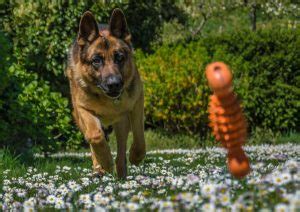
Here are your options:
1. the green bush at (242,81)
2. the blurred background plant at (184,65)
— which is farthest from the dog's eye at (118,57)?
the green bush at (242,81)

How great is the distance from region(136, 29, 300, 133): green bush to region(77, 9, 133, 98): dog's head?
6369mm

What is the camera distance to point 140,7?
15.1 meters

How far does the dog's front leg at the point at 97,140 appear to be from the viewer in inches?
236

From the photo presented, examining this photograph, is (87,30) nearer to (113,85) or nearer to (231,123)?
(113,85)

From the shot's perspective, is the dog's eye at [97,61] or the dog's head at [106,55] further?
the dog's eye at [97,61]

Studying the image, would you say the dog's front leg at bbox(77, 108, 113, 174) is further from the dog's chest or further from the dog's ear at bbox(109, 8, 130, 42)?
the dog's ear at bbox(109, 8, 130, 42)

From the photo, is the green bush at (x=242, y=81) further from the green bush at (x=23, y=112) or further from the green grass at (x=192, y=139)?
the green bush at (x=23, y=112)

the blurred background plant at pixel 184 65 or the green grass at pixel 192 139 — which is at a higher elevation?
the blurred background plant at pixel 184 65

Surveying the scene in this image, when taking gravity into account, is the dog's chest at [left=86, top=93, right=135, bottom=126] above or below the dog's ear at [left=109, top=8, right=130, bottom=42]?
below

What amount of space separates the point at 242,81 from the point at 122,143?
7074mm

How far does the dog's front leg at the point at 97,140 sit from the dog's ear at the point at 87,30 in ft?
2.48

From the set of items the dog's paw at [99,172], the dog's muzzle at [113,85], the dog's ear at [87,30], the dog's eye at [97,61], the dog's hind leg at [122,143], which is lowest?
the dog's paw at [99,172]

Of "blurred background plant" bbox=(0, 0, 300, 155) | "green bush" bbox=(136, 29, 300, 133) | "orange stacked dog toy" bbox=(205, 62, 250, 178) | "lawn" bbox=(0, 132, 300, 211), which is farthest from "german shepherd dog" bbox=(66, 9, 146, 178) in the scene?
"green bush" bbox=(136, 29, 300, 133)

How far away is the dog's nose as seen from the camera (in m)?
5.91
